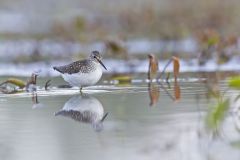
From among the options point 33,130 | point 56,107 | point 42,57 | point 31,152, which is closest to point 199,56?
point 42,57

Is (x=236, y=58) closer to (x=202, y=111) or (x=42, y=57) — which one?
(x=42, y=57)

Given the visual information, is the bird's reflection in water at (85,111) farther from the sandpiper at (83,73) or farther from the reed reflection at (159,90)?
the reed reflection at (159,90)

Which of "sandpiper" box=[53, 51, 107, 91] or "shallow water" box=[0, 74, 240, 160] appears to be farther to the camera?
"sandpiper" box=[53, 51, 107, 91]

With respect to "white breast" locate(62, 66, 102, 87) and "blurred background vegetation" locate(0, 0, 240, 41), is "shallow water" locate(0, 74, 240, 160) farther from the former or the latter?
"blurred background vegetation" locate(0, 0, 240, 41)

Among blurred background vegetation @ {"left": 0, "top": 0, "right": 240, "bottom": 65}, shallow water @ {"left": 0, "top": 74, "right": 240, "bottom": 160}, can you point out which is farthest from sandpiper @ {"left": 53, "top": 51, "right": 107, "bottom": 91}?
blurred background vegetation @ {"left": 0, "top": 0, "right": 240, "bottom": 65}

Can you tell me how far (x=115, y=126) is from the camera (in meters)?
8.08

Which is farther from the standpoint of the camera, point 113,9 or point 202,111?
point 113,9

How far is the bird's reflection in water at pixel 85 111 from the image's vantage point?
27.9ft

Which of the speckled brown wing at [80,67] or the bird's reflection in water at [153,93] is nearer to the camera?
the bird's reflection in water at [153,93]

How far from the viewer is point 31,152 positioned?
6996 millimetres

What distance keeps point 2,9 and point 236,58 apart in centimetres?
1041

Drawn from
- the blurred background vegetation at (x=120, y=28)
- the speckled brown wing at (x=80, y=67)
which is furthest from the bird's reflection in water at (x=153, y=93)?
the blurred background vegetation at (x=120, y=28)

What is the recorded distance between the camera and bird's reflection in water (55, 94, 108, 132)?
27.9ft

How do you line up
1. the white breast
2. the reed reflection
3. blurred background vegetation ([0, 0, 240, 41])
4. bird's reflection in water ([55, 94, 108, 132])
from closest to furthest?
bird's reflection in water ([55, 94, 108, 132]), the reed reflection, the white breast, blurred background vegetation ([0, 0, 240, 41])
